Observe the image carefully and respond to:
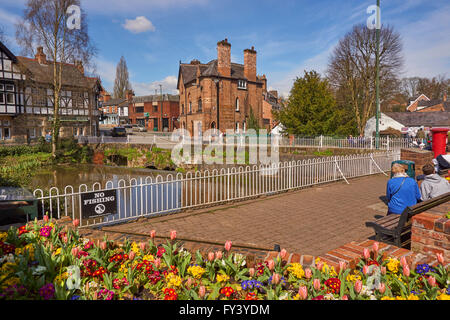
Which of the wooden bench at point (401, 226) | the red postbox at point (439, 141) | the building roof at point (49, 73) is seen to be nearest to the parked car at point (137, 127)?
the building roof at point (49, 73)

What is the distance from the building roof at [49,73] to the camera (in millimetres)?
25641

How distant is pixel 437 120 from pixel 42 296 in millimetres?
50190

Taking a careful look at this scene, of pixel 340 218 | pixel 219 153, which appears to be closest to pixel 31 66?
pixel 219 153

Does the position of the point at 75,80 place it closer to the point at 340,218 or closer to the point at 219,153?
the point at 219,153

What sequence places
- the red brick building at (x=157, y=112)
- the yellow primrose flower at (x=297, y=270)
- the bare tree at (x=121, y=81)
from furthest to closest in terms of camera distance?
1. the bare tree at (x=121, y=81)
2. the red brick building at (x=157, y=112)
3. the yellow primrose flower at (x=297, y=270)

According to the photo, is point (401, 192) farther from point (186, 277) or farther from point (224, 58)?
point (224, 58)

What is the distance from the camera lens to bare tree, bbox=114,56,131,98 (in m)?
74.5

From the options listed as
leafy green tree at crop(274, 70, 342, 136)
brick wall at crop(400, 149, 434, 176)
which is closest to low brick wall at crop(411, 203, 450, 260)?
brick wall at crop(400, 149, 434, 176)

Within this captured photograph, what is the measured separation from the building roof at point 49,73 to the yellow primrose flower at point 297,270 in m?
27.6

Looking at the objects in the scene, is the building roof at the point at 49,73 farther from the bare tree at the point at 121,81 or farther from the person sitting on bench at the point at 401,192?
the bare tree at the point at 121,81

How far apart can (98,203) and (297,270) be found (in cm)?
508

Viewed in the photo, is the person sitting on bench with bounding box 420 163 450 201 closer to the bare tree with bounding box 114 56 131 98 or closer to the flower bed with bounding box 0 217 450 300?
the flower bed with bounding box 0 217 450 300

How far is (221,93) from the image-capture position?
37188mm

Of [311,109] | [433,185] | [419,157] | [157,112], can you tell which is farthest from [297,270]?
[157,112]
